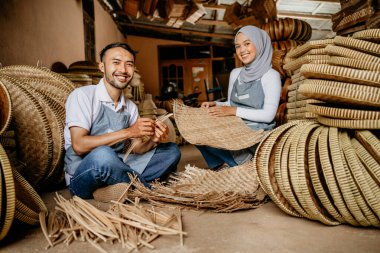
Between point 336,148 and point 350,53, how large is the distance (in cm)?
47

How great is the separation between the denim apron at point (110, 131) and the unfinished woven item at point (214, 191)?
0.26 meters

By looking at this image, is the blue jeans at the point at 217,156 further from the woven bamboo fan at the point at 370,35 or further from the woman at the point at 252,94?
the woven bamboo fan at the point at 370,35

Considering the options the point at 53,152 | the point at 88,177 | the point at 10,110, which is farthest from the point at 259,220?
the point at 53,152

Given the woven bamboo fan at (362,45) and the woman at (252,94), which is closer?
the woven bamboo fan at (362,45)

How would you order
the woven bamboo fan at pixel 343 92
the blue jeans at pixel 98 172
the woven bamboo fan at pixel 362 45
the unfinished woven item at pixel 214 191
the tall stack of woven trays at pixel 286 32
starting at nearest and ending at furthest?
the woven bamboo fan at pixel 343 92 → the woven bamboo fan at pixel 362 45 → the unfinished woven item at pixel 214 191 → the blue jeans at pixel 98 172 → the tall stack of woven trays at pixel 286 32

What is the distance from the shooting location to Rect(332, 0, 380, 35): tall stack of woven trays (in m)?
2.41

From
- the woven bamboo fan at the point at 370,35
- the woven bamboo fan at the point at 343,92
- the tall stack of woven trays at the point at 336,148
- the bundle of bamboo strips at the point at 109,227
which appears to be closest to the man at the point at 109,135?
the bundle of bamboo strips at the point at 109,227

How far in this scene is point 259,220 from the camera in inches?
64.1

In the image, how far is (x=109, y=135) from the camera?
204 centimetres

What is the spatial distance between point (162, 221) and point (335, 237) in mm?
764

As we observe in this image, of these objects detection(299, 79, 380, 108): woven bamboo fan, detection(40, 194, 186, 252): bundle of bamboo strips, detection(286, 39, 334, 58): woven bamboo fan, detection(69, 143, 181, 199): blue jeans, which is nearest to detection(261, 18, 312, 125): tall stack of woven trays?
detection(286, 39, 334, 58): woven bamboo fan

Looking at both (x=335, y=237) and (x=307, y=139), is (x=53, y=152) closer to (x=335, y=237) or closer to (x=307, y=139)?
(x=307, y=139)

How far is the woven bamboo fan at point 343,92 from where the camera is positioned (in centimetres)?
138

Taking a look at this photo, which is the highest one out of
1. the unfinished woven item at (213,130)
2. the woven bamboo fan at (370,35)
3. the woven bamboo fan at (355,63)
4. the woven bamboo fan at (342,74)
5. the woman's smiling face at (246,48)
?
the woman's smiling face at (246,48)
